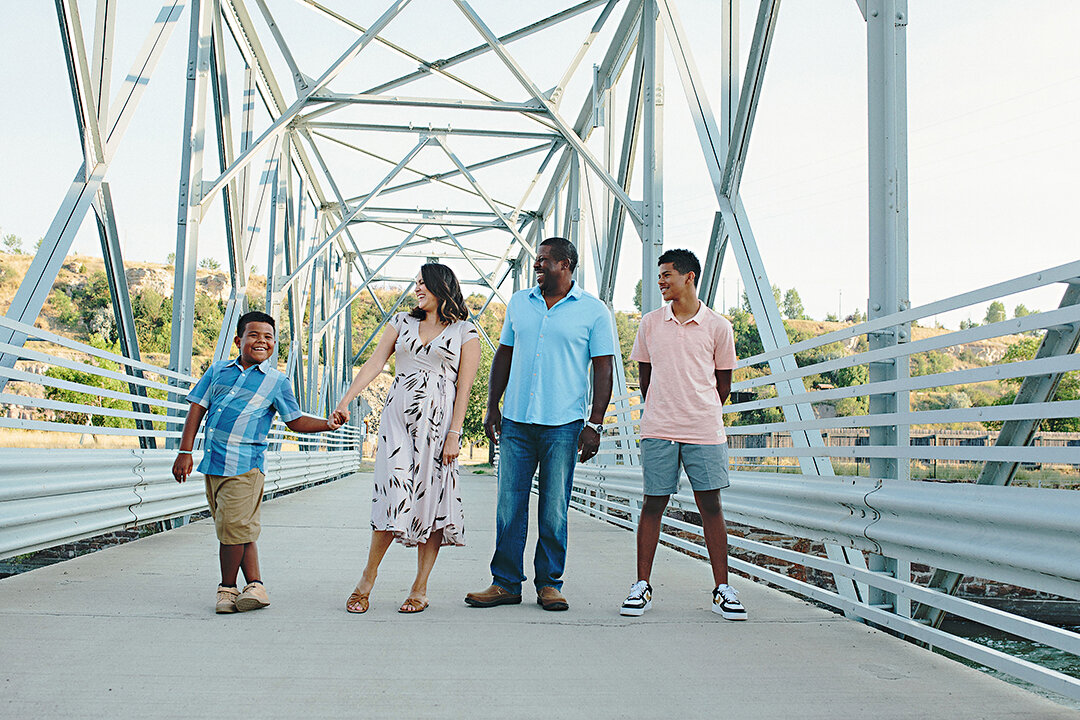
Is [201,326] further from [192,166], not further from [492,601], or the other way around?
[492,601]

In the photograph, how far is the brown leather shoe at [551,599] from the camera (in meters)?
4.32

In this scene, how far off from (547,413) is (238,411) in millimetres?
1418

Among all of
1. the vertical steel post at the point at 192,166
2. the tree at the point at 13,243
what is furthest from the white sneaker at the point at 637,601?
the tree at the point at 13,243

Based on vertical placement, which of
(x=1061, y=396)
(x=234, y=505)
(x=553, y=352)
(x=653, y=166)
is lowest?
(x=234, y=505)

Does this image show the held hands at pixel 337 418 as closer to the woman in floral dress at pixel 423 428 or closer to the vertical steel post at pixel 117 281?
the woman in floral dress at pixel 423 428

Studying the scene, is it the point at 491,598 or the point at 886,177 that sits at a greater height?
the point at 886,177

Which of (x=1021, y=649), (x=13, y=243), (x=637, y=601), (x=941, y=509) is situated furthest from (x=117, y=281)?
(x=13, y=243)

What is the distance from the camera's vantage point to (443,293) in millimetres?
4410

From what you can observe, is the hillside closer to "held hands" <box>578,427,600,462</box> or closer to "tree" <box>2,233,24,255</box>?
"tree" <box>2,233,24,255</box>

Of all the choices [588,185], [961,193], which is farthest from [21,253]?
[588,185]

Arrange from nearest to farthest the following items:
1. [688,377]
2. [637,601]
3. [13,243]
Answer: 1. [637,601]
2. [688,377]
3. [13,243]

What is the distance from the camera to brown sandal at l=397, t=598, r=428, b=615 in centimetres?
416

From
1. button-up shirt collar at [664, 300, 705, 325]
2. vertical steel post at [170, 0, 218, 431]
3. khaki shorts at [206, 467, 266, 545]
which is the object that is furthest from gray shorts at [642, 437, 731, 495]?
vertical steel post at [170, 0, 218, 431]

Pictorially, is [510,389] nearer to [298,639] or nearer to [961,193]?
[298,639]
